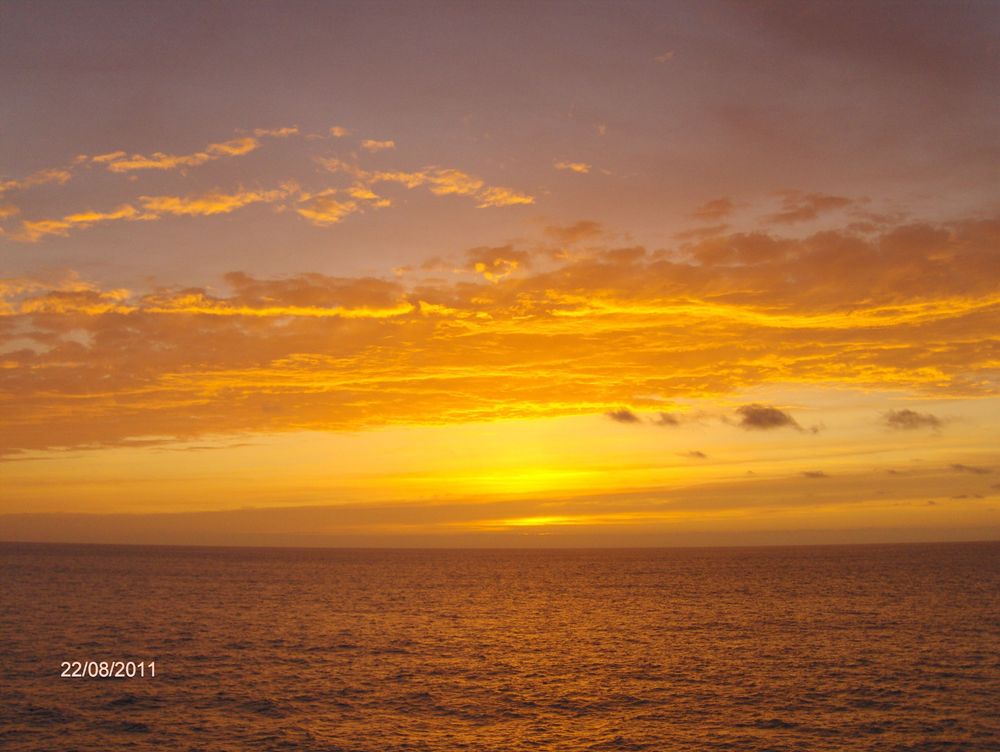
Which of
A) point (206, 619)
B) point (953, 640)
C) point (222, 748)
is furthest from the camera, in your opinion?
point (206, 619)

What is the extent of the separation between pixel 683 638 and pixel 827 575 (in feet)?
338

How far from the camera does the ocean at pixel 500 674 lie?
39750 millimetres

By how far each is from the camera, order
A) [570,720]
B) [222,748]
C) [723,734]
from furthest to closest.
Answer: [570,720] < [723,734] < [222,748]

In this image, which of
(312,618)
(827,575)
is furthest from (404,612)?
(827,575)

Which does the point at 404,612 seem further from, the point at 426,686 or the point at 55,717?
the point at 55,717

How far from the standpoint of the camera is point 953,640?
68.4 meters

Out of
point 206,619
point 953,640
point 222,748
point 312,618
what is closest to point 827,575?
point 953,640

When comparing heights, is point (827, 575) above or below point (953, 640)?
below

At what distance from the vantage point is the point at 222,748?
37188 millimetres

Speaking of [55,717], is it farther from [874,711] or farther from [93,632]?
[874,711]

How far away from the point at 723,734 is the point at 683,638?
108 feet

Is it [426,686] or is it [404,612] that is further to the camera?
[404,612]

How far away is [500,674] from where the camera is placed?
5516 cm

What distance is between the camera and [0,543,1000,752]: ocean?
39.8 meters
